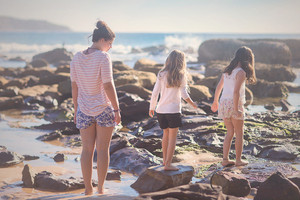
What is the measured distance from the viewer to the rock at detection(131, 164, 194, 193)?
446 centimetres

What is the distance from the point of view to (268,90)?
13.7 meters

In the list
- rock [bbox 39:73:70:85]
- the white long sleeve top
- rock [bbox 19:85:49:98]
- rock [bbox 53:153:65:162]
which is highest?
the white long sleeve top

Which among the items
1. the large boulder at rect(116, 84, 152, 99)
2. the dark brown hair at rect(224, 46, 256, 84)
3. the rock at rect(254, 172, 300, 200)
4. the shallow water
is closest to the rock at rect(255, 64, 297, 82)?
the large boulder at rect(116, 84, 152, 99)

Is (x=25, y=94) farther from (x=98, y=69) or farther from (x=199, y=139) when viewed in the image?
(x=98, y=69)

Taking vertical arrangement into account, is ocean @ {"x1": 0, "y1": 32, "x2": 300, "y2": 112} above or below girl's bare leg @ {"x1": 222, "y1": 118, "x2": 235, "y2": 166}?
above

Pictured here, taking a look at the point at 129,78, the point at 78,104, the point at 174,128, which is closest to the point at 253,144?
the point at 174,128

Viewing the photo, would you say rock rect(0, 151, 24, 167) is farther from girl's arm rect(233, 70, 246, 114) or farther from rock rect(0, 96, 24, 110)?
rock rect(0, 96, 24, 110)

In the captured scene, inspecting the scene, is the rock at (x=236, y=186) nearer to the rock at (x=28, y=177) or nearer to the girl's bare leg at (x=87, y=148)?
the girl's bare leg at (x=87, y=148)

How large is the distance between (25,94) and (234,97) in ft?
29.6

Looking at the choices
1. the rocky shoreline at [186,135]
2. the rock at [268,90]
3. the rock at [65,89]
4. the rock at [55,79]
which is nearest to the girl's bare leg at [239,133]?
the rocky shoreline at [186,135]

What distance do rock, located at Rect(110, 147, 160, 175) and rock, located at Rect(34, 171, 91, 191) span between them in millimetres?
906

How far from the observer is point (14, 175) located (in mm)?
5098

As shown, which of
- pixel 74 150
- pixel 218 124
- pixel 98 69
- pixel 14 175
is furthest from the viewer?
pixel 218 124

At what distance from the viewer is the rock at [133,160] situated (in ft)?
18.1
